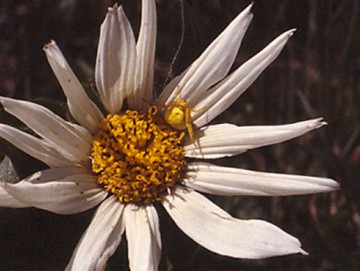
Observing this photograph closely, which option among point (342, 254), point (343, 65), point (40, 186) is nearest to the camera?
point (40, 186)

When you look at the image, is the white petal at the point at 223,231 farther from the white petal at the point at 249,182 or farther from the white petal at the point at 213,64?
the white petal at the point at 213,64

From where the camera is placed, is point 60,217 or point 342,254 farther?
point 342,254

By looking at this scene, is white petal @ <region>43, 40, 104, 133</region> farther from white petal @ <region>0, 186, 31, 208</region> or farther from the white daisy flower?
white petal @ <region>0, 186, 31, 208</region>

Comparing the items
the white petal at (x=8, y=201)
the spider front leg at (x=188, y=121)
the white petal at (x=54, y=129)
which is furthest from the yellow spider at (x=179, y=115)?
the white petal at (x=8, y=201)

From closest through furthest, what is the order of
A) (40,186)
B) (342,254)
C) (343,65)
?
(40,186)
(342,254)
(343,65)

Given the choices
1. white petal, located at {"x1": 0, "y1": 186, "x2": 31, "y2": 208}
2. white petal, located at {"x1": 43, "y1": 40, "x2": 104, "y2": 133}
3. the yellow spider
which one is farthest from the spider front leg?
white petal, located at {"x1": 0, "y1": 186, "x2": 31, "y2": 208}

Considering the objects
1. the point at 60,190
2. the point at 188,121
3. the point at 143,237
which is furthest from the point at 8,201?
the point at 188,121

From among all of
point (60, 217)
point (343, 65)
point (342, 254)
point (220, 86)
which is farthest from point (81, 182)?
point (343, 65)

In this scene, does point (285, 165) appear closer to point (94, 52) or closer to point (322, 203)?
point (322, 203)

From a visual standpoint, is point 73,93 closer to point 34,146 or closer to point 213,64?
point 34,146
